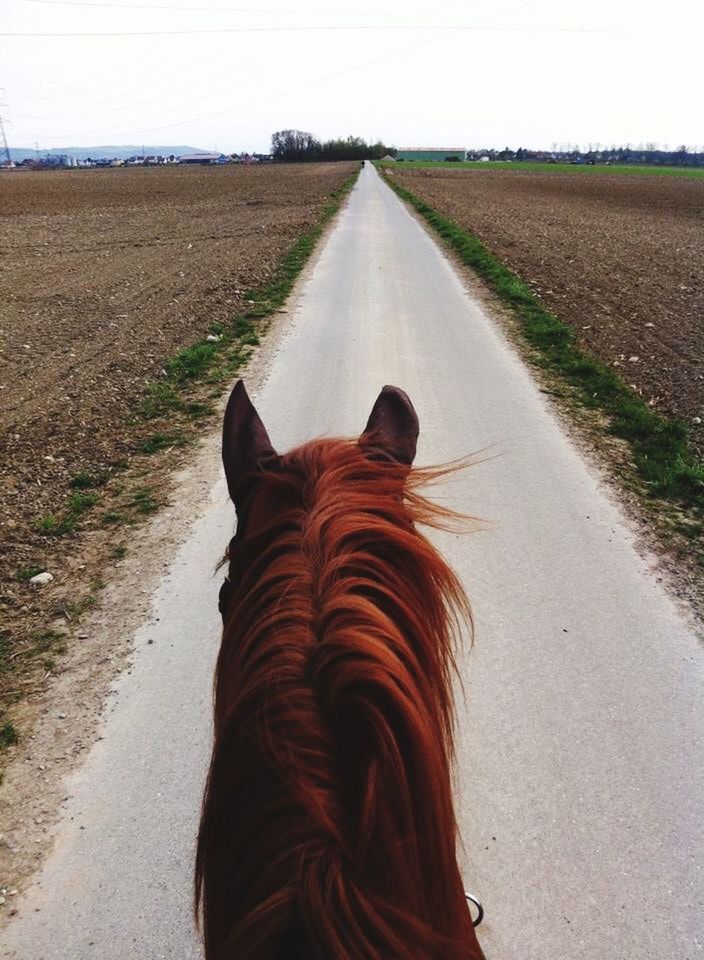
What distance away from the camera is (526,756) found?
2613mm

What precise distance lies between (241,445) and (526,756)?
1.93 meters

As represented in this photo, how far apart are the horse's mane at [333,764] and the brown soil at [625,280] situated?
506 centimetres

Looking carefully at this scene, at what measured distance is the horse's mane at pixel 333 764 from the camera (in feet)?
2.75

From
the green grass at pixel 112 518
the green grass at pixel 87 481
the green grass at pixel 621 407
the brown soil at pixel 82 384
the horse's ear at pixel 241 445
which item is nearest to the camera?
the horse's ear at pixel 241 445

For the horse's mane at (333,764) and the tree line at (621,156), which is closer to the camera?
the horse's mane at (333,764)

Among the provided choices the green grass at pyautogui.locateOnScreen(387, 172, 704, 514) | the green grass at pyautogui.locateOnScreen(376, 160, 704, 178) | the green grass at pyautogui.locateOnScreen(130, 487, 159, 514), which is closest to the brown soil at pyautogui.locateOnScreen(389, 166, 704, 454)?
the green grass at pyautogui.locateOnScreen(387, 172, 704, 514)

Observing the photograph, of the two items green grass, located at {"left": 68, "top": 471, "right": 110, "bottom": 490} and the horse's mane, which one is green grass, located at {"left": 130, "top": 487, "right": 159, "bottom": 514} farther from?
the horse's mane

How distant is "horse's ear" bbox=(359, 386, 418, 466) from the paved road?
1630 mm

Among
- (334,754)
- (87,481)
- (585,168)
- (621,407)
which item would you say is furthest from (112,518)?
(585,168)

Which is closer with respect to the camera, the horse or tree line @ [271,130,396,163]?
the horse

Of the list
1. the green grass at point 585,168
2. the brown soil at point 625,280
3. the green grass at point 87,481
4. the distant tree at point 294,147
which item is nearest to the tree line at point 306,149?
the distant tree at point 294,147

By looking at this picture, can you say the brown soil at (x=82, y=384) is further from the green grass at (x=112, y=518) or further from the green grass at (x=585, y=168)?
the green grass at (x=585, y=168)

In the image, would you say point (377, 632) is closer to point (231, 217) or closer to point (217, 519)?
point (217, 519)

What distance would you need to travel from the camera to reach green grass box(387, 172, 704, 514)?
4785 millimetres
